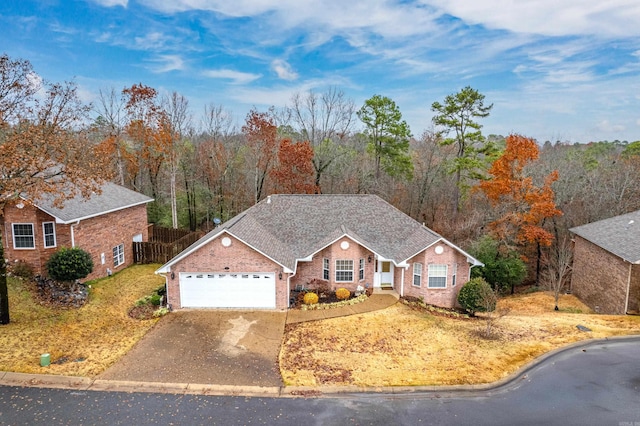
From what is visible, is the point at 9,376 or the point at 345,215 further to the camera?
the point at 345,215

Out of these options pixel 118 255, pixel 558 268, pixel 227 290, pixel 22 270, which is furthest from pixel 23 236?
pixel 558 268

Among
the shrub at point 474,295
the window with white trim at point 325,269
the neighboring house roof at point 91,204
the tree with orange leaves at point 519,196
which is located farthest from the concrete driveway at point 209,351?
the tree with orange leaves at point 519,196

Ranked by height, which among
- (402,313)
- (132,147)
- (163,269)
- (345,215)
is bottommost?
(402,313)

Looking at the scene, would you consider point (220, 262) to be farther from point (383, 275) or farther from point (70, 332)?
point (383, 275)

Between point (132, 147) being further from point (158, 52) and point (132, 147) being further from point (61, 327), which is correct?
point (61, 327)

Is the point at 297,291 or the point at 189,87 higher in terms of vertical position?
the point at 189,87

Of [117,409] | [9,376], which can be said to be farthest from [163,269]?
[117,409]
